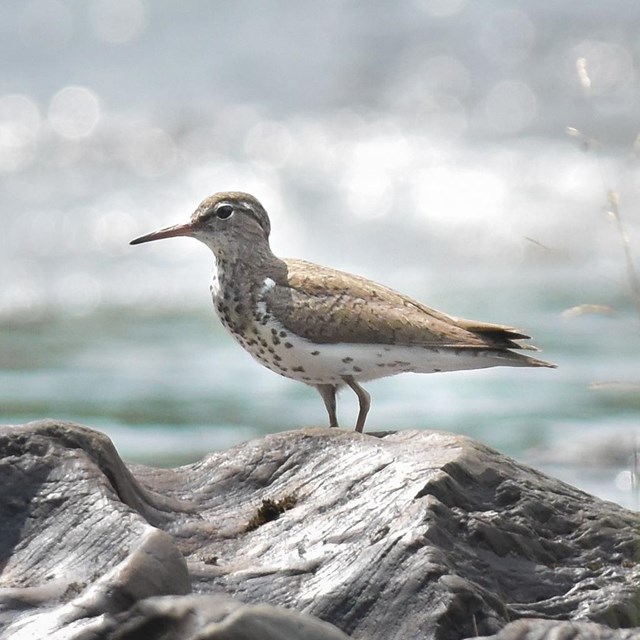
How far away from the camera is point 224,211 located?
28.4 feet

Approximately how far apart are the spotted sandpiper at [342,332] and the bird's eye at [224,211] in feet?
1.38

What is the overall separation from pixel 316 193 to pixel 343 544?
50.0 ft

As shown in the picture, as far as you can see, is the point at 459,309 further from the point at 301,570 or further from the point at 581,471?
the point at 301,570

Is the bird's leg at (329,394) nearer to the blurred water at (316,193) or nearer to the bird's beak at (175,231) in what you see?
the bird's beak at (175,231)

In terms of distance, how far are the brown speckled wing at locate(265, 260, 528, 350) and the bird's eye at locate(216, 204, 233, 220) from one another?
703mm

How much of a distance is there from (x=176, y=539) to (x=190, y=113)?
60.1 feet

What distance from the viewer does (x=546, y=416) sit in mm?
13211

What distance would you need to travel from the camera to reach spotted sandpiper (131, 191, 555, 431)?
779 cm

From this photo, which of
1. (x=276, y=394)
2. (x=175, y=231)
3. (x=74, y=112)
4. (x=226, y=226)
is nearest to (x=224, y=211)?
(x=226, y=226)

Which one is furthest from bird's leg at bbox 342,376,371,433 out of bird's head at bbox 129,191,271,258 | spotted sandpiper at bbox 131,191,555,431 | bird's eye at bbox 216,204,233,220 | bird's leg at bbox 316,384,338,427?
bird's eye at bbox 216,204,233,220

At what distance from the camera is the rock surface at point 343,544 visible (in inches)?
200

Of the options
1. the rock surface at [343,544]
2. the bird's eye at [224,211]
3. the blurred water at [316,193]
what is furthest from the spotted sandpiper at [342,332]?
the blurred water at [316,193]

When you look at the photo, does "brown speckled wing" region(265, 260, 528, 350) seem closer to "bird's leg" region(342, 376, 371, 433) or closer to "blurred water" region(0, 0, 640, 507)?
"bird's leg" region(342, 376, 371, 433)

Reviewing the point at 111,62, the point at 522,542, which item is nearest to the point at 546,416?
the point at 522,542
